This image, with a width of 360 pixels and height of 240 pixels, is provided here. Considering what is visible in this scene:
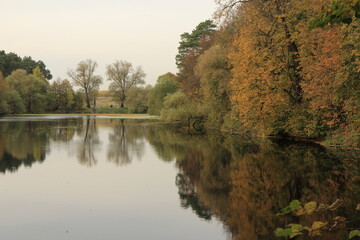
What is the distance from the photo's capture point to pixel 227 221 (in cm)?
799

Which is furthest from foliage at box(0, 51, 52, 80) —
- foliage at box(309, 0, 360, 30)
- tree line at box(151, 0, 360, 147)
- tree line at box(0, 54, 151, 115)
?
foliage at box(309, 0, 360, 30)

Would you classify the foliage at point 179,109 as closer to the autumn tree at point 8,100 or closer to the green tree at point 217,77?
the green tree at point 217,77

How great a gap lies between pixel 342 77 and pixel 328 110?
4.25 m

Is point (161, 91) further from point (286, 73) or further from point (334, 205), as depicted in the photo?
point (334, 205)

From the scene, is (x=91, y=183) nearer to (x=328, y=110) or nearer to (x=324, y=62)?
(x=324, y=62)

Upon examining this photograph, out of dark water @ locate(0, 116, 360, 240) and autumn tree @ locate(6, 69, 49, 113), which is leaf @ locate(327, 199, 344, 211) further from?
autumn tree @ locate(6, 69, 49, 113)

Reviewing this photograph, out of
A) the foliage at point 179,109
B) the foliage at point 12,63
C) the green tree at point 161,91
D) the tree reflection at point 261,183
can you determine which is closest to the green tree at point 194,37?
the green tree at point 161,91

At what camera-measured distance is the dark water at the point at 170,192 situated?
762cm

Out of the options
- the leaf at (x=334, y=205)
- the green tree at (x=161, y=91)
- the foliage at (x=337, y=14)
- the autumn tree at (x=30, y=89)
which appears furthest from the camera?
the autumn tree at (x=30, y=89)

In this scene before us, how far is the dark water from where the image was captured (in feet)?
25.0

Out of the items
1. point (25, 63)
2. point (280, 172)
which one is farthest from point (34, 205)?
point (25, 63)

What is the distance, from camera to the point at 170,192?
Result: 35.5 feet

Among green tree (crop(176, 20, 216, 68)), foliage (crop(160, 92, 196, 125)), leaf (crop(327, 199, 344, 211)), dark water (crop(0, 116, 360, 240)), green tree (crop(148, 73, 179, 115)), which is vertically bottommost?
dark water (crop(0, 116, 360, 240))

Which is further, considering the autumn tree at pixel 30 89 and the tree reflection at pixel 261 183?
the autumn tree at pixel 30 89
